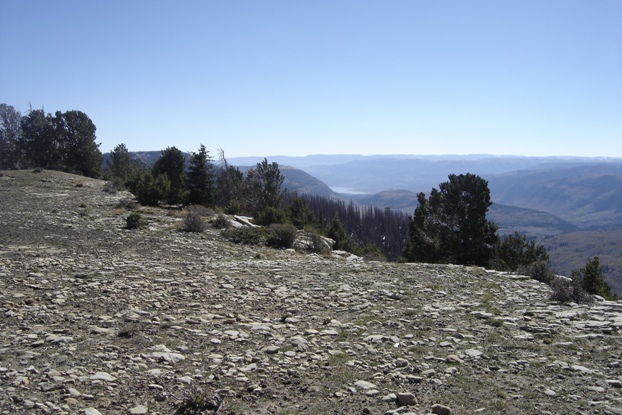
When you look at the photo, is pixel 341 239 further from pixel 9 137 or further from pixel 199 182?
pixel 9 137

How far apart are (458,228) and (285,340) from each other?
30.1 meters

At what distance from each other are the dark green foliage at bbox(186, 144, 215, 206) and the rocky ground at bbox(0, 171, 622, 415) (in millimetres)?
18643

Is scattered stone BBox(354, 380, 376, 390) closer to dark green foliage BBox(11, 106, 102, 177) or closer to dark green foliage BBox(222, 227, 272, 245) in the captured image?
dark green foliage BBox(222, 227, 272, 245)

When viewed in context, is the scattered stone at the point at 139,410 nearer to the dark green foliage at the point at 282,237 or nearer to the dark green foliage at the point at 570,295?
the dark green foliage at the point at 570,295

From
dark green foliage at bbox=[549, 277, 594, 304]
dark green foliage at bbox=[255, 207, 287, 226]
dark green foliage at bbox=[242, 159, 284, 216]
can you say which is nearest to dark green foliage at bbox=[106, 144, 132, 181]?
dark green foliage at bbox=[242, 159, 284, 216]

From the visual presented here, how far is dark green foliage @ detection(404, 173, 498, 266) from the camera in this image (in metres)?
33.3

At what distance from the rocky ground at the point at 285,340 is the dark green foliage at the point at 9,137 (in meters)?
75.2

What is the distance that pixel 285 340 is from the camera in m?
7.66

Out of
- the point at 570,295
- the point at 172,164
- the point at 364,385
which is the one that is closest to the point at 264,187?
the point at 172,164

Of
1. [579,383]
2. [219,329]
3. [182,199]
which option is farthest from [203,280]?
[182,199]

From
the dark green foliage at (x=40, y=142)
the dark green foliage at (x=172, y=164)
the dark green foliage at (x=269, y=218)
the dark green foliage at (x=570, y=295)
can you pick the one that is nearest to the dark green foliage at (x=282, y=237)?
the dark green foliage at (x=269, y=218)

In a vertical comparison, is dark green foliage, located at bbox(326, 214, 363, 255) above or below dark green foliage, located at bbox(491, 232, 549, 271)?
below

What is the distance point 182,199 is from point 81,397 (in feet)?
88.5

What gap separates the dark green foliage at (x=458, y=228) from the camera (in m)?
33.3
